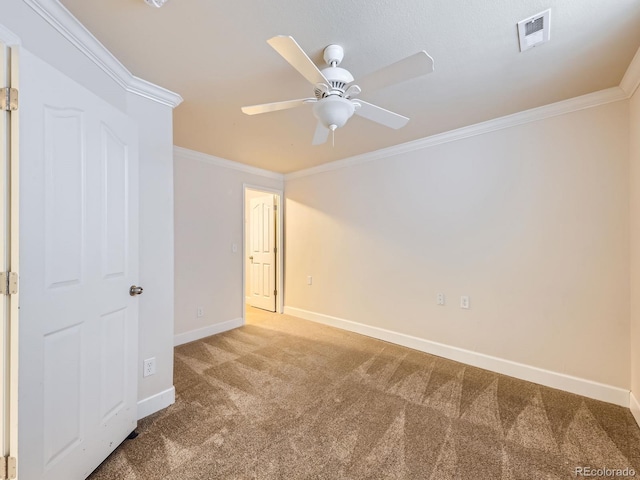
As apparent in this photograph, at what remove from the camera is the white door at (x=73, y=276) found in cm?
115

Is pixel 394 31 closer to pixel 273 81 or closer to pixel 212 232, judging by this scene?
pixel 273 81

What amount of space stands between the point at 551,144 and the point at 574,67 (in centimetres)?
69

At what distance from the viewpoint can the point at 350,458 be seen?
1594 millimetres

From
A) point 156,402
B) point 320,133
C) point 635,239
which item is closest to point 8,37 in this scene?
point 320,133

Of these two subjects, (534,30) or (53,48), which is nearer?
(53,48)

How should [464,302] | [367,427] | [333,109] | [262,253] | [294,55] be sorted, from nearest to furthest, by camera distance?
[294,55]
[333,109]
[367,427]
[464,302]
[262,253]

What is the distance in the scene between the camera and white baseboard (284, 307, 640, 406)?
7.00 ft

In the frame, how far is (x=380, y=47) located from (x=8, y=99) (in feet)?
5.74

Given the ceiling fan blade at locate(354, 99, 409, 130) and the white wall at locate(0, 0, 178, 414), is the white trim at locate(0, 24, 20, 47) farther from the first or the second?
the ceiling fan blade at locate(354, 99, 409, 130)

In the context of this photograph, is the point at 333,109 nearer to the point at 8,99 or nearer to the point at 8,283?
the point at 8,99

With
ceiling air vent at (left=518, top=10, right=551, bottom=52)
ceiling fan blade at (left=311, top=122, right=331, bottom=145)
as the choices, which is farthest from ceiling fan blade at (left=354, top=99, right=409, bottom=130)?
ceiling air vent at (left=518, top=10, right=551, bottom=52)

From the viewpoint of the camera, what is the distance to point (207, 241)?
3660 millimetres

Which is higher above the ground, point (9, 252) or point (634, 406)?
point (9, 252)

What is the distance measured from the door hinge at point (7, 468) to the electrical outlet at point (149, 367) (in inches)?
34.1
